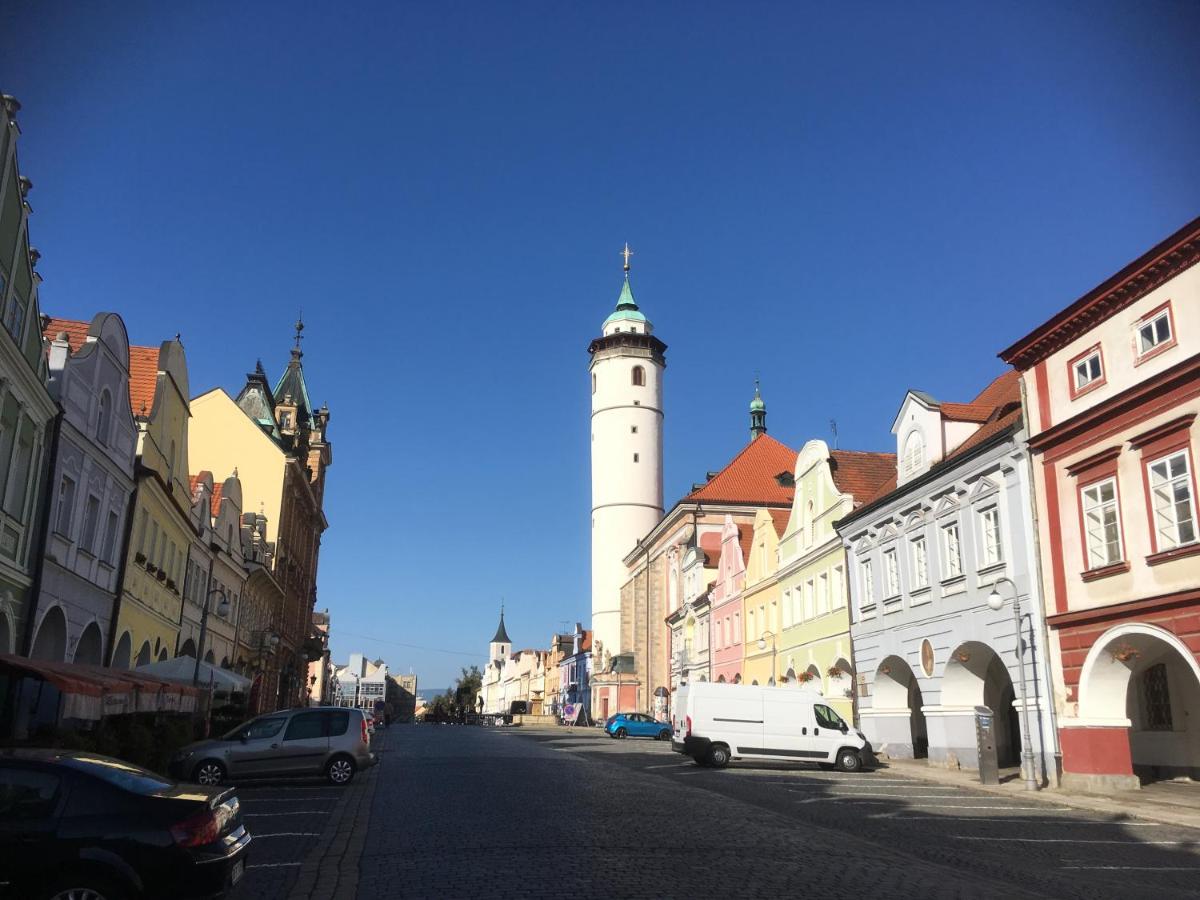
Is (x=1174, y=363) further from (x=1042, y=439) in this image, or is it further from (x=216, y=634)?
(x=216, y=634)

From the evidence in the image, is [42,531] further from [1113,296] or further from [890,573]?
[890,573]

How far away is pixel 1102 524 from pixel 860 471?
58.1 ft

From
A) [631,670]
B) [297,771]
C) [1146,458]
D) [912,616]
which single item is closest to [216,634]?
[297,771]

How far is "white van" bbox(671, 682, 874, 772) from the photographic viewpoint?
94.7ft

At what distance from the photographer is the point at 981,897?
9.81m

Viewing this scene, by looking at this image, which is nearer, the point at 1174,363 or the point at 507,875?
the point at 507,875

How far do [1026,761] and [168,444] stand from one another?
82.8ft

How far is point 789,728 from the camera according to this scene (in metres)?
29.0

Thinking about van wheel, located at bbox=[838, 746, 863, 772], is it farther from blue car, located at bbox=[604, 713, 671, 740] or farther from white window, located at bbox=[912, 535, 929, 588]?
blue car, located at bbox=[604, 713, 671, 740]

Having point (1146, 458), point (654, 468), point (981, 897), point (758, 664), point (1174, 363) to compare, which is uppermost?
→ point (654, 468)

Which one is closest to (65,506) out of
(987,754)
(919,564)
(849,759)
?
(849,759)

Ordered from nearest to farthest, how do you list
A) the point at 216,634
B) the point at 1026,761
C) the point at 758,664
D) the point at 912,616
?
the point at 1026,761 < the point at 912,616 < the point at 216,634 < the point at 758,664

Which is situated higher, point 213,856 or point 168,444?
point 168,444

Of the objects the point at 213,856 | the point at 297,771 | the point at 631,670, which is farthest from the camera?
the point at 631,670
